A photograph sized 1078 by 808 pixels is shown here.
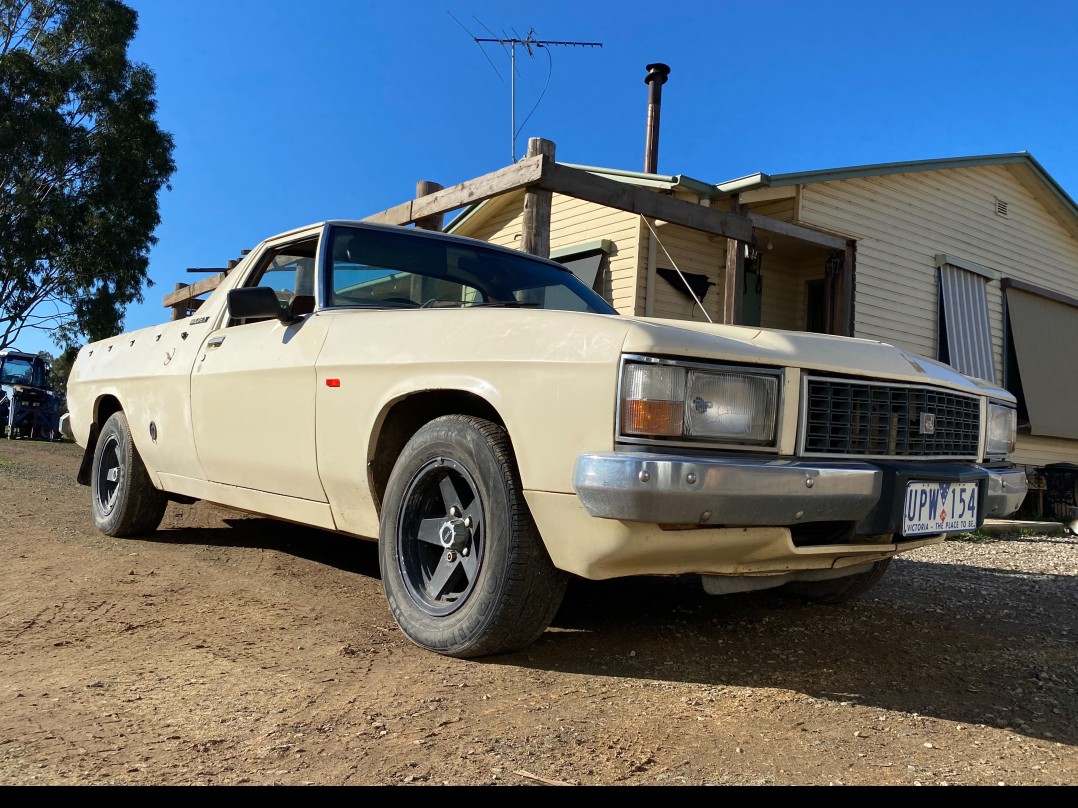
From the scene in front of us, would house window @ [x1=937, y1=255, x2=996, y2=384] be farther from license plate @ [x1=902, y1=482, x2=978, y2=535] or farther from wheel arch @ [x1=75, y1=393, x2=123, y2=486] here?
wheel arch @ [x1=75, y1=393, x2=123, y2=486]

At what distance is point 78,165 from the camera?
24.7 metres

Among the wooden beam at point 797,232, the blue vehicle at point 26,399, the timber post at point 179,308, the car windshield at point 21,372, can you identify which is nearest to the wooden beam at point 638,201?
the wooden beam at point 797,232

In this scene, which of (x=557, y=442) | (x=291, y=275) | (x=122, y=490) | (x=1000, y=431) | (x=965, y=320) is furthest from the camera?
(x=965, y=320)

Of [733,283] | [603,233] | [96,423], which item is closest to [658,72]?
[603,233]

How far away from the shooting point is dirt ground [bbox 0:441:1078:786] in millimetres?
1952

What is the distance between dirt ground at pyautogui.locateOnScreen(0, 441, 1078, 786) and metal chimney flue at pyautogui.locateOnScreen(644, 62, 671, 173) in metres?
9.53

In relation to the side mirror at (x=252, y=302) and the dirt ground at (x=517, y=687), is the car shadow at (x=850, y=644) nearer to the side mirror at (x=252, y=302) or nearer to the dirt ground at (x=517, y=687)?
the dirt ground at (x=517, y=687)

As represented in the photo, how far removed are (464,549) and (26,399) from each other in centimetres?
2079

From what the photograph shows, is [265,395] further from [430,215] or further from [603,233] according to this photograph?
[603,233]

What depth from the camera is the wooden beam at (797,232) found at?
8.67 meters

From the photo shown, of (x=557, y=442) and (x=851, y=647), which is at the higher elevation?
(x=557, y=442)

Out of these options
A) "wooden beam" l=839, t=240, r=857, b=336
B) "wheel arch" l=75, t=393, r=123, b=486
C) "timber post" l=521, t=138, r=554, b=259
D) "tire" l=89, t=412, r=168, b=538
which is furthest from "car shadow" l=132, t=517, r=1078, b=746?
"wooden beam" l=839, t=240, r=857, b=336

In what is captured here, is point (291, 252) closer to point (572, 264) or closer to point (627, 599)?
point (627, 599)

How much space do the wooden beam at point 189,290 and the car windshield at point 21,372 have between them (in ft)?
38.5
